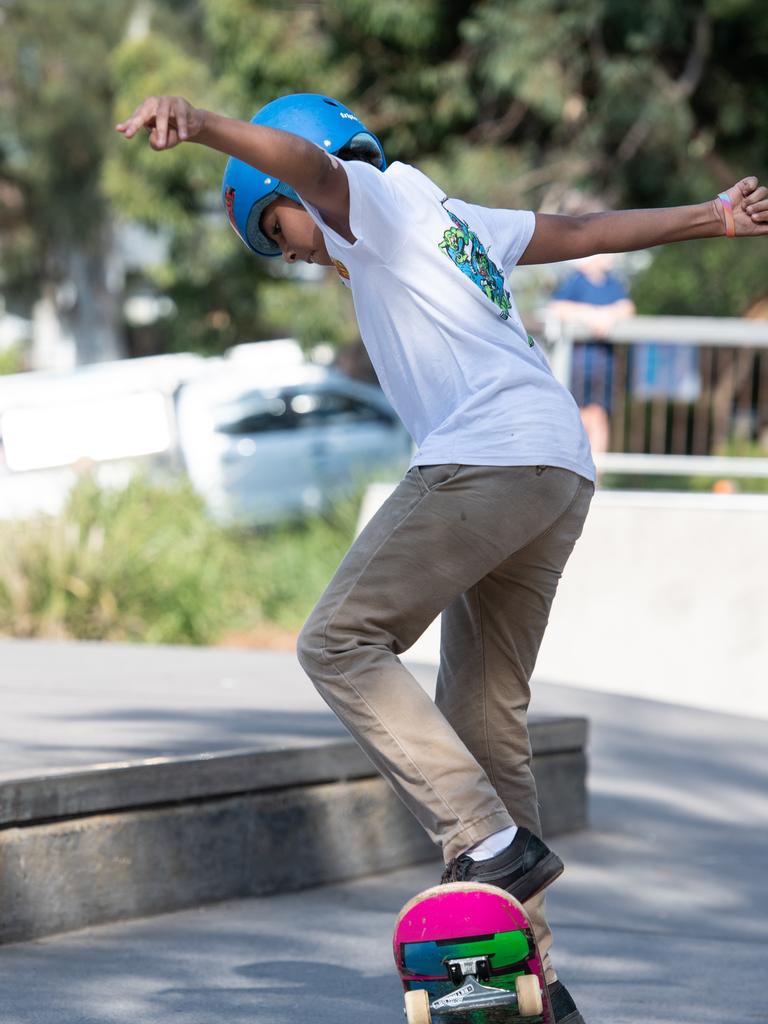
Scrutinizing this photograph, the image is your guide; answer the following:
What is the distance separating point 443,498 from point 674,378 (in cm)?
614

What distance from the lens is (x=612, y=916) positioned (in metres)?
4.33

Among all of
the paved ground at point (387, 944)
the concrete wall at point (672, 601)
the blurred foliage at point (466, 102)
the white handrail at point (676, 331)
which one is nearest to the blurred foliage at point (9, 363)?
the blurred foliage at point (466, 102)

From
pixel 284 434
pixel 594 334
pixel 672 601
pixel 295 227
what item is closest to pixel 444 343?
pixel 295 227

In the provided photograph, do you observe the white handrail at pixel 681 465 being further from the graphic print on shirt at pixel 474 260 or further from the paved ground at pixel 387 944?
the graphic print on shirt at pixel 474 260

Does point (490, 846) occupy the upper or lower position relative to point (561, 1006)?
upper

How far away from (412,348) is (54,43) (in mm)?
37885

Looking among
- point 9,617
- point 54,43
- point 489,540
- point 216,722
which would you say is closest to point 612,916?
point 216,722

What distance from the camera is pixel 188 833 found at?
404cm

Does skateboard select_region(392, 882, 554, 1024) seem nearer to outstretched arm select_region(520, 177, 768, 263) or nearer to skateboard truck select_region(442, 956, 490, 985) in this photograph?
skateboard truck select_region(442, 956, 490, 985)

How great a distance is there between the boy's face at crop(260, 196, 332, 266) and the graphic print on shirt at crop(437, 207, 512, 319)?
A: 0.26 meters

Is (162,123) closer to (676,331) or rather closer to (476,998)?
(476,998)

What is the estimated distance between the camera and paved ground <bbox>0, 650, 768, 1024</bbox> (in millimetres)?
3283

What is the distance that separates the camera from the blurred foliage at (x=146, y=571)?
30.5 feet

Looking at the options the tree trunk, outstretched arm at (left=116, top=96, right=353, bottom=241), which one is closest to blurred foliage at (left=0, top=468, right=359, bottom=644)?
outstretched arm at (left=116, top=96, right=353, bottom=241)
